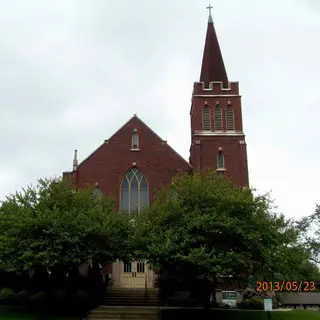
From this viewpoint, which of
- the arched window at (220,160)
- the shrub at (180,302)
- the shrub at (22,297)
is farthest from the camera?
the arched window at (220,160)

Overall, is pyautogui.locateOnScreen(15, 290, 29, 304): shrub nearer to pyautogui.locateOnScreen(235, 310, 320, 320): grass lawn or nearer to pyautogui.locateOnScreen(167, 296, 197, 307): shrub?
pyautogui.locateOnScreen(167, 296, 197, 307): shrub

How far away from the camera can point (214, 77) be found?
1463 inches

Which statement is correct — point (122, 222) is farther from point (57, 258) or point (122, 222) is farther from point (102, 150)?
point (102, 150)

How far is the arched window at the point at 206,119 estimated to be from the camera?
34812 mm

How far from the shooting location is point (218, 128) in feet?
114

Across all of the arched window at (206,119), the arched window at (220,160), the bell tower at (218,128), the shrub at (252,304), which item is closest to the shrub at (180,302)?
the shrub at (252,304)

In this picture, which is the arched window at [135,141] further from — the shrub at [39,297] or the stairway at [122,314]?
the shrub at [39,297]

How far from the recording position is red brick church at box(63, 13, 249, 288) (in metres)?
33.1

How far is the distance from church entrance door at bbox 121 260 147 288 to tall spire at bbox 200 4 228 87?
15623mm

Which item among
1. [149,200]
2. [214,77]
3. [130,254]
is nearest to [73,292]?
[130,254]

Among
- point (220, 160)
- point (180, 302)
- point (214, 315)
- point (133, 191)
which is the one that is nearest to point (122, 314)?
point (180, 302)

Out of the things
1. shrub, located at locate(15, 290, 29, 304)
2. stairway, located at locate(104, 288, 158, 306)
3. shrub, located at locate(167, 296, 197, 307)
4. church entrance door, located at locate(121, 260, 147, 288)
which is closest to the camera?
shrub, located at locate(15, 290, 29, 304)

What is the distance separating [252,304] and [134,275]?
842 centimetres

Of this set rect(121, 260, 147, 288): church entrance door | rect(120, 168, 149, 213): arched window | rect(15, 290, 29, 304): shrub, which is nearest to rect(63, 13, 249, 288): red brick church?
rect(120, 168, 149, 213): arched window
